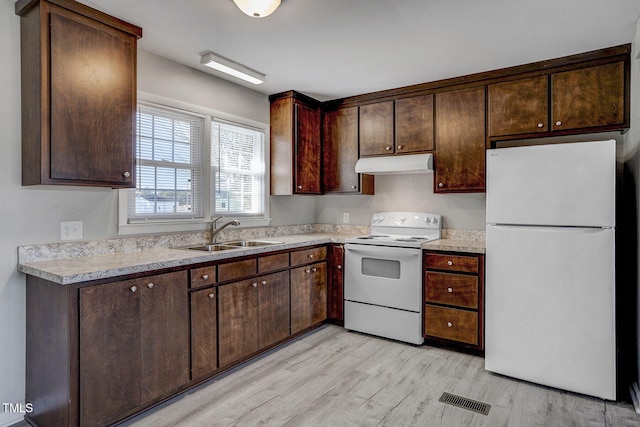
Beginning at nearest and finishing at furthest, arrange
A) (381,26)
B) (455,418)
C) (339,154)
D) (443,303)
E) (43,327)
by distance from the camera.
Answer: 1. (43,327)
2. (455,418)
3. (381,26)
4. (443,303)
5. (339,154)

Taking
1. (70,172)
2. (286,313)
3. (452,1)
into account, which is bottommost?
(286,313)

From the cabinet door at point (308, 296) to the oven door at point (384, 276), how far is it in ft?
0.79

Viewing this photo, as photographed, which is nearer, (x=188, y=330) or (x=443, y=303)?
(x=188, y=330)

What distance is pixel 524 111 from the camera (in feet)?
10.2

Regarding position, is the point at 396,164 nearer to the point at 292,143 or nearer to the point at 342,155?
the point at 342,155

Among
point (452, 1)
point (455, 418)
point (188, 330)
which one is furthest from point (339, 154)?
point (455, 418)

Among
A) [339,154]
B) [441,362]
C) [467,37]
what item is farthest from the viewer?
[339,154]

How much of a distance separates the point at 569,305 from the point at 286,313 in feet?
6.75

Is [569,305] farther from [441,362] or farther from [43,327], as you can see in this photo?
[43,327]

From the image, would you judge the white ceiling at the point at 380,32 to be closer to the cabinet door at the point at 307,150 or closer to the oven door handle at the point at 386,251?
the cabinet door at the point at 307,150

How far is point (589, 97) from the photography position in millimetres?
2850

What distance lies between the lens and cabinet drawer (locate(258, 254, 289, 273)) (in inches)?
117

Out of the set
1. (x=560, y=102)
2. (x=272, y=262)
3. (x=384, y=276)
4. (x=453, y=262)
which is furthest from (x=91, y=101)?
(x=560, y=102)

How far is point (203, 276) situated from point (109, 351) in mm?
678
